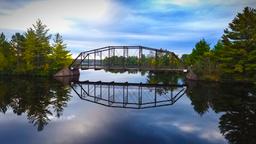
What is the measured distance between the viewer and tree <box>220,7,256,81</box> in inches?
2300

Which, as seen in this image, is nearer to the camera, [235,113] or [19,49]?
[235,113]

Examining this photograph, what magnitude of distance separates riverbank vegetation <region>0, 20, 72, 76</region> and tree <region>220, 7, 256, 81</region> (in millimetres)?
49129

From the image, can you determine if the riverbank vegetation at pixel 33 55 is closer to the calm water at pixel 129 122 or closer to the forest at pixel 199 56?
the forest at pixel 199 56

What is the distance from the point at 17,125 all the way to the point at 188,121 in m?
14.0

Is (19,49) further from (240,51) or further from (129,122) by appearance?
(129,122)

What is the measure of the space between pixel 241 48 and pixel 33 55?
57.2m

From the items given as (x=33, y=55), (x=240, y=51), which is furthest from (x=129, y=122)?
(x=33, y=55)

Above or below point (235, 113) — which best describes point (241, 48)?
above

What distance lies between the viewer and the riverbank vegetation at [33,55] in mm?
90438

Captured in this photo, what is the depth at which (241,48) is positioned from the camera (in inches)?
2368

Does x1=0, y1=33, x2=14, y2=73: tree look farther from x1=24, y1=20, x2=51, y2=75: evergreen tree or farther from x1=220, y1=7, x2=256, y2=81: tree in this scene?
x1=220, y1=7, x2=256, y2=81: tree

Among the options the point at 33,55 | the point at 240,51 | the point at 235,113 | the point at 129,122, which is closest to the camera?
the point at 129,122

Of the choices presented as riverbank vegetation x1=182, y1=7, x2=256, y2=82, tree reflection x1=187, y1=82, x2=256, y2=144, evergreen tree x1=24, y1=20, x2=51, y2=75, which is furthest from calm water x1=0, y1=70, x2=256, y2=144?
evergreen tree x1=24, y1=20, x2=51, y2=75

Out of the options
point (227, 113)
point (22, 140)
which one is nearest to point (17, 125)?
point (22, 140)
